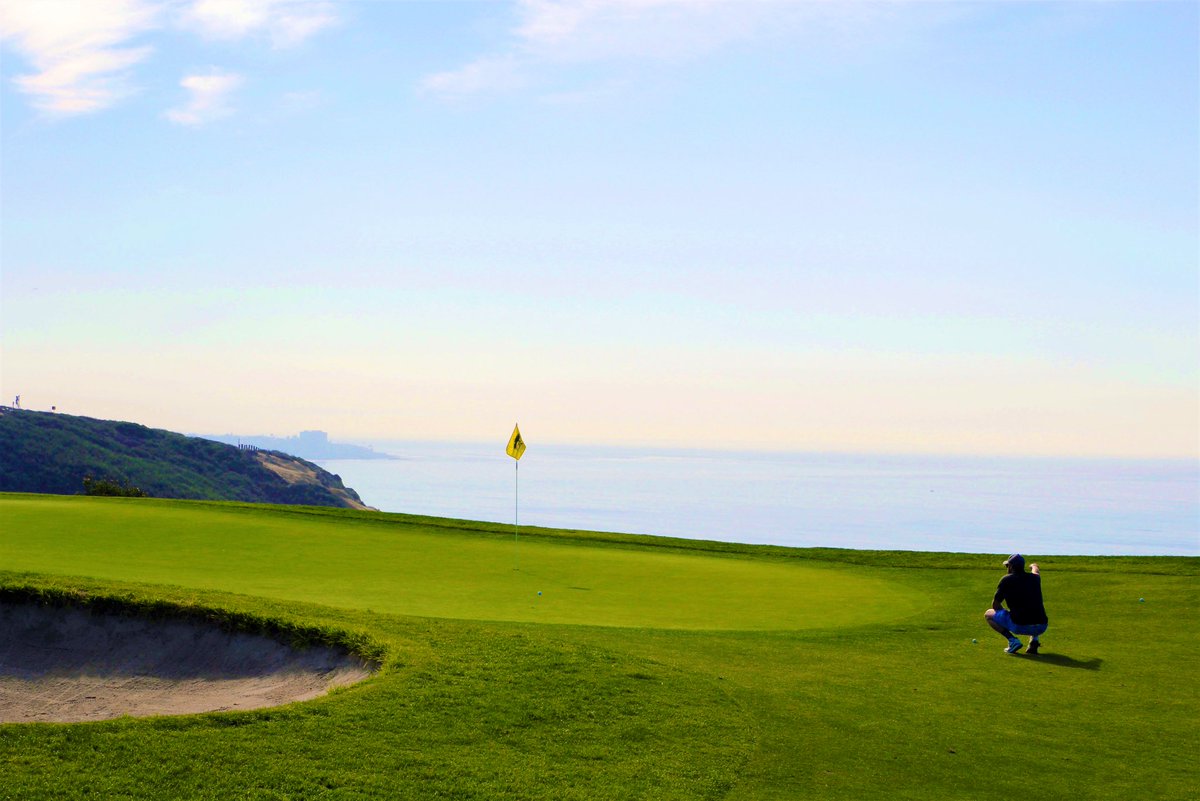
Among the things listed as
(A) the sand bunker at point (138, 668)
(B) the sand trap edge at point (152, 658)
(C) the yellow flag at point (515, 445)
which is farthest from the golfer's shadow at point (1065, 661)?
(C) the yellow flag at point (515, 445)

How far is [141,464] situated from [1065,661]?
5285 inches

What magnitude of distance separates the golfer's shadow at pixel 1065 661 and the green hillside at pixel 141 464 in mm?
103486

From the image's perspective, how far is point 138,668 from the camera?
1140cm

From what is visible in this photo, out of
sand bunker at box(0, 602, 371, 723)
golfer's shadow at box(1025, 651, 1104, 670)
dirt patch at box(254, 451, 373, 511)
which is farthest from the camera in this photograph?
dirt patch at box(254, 451, 373, 511)

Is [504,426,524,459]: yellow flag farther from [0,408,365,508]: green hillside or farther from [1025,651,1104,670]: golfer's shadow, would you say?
[0,408,365,508]: green hillside

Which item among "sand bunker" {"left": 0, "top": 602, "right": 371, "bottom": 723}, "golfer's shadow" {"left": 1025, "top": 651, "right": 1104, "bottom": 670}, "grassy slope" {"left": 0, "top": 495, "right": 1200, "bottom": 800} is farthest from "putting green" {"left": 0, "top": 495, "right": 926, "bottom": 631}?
"golfer's shadow" {"left": 1025, "top": 651, "right": 1104, "bottom": 670}

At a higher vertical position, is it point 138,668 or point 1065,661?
point 1065,661

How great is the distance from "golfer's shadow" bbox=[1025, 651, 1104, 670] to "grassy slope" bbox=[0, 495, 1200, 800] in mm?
65

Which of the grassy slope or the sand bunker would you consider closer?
the grassy slope

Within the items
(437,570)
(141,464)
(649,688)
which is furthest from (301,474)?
(649,688)

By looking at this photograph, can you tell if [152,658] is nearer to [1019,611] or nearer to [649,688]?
[649,688]

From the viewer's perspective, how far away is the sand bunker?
10203 mm

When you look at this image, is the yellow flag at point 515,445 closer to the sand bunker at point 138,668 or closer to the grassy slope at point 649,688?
the grassy slope at point 649,688

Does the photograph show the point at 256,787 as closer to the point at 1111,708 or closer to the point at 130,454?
the point at 1111,708
